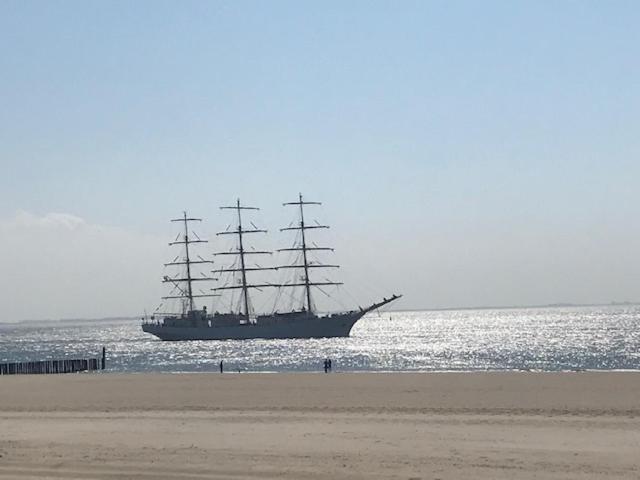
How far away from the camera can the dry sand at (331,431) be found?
13.0 metres

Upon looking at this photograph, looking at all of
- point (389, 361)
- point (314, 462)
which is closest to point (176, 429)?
point (314, 462)

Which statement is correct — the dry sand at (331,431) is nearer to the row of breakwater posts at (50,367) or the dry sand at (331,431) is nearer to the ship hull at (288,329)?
the row of breakwater posts at (50,367)

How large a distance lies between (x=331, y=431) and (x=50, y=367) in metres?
47.5

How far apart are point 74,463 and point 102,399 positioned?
47.1ft

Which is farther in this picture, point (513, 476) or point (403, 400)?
point (403, 400)

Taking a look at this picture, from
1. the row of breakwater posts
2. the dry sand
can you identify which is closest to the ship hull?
the row of breakwater posts

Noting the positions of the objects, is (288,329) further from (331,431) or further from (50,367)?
(331,431)

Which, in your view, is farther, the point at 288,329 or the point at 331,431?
the point at 288,329

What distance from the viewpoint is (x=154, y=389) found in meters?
31.6

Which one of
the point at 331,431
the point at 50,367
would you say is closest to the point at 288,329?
the point at 50,367

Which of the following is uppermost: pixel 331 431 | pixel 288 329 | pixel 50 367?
pixel 288 329

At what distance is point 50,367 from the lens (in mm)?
60031

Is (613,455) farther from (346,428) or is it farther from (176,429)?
(176,429)

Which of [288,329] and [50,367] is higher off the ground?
[288,329]
